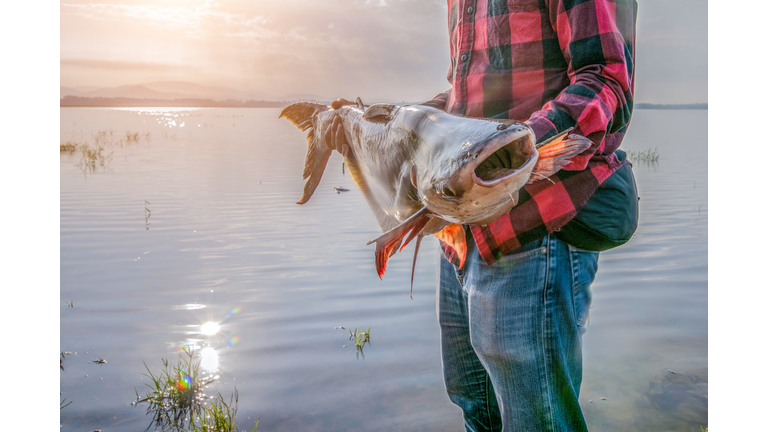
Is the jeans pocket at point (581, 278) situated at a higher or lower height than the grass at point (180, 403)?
higher

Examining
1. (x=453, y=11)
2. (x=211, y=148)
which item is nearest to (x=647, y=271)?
(x=453, y=11)

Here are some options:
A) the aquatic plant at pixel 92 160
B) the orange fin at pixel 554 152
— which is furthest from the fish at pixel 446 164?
the aquatic plant at pixel 92 160

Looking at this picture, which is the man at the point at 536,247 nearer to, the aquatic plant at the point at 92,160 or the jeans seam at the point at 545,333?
the jeans seam at the point at 545,333

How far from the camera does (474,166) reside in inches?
44.2

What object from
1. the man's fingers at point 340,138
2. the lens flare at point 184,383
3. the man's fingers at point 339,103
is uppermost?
the man's fingers at point 339,103

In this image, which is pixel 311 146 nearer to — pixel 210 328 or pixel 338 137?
pixel 338 137

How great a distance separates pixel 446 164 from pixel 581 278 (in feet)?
3.28

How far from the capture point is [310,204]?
505 inches

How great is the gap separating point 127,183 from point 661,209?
15.5m

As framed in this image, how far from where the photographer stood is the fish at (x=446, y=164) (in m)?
1.13

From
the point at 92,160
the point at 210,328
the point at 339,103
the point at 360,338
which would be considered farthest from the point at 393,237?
the point at 92,160

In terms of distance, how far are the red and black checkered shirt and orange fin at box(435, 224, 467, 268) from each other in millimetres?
60

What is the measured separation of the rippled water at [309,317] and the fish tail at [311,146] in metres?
2.63

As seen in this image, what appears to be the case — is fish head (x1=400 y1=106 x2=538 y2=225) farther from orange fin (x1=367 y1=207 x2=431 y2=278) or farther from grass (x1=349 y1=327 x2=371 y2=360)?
grass (x1=349 y1=327 x2=371 y2=360)
